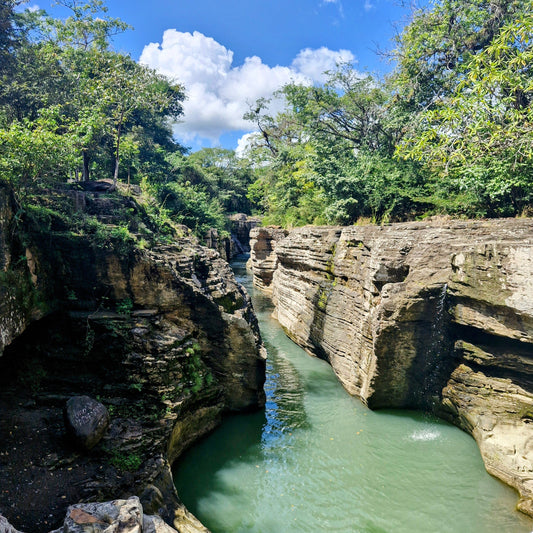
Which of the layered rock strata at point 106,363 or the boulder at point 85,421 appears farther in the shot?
the boulder at point 85,421

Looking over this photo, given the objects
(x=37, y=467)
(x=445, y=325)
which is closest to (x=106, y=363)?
(x=37, y=467)

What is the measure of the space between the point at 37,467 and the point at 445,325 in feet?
30.0

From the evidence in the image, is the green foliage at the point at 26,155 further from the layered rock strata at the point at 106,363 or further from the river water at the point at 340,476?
the river water at the point at 340,476

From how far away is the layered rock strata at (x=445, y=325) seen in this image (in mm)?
6789

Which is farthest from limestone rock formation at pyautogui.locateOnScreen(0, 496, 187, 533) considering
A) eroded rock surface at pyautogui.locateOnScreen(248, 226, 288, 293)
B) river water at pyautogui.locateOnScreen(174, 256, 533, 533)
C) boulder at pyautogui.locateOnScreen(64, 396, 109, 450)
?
eroded rock surface at pyautogui.locateOnScreen(248, 226, 288, 293)

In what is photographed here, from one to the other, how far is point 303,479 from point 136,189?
542 inches

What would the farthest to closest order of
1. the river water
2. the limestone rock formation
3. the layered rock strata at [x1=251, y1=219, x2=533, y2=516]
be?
the layered rock strata at [x1=251, y1=219, x2=533, y2=516] → the river water → the limestone rock formation

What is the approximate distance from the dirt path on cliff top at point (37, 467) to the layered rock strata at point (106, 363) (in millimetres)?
16

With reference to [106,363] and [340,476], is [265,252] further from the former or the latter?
[340,476]

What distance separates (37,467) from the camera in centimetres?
512

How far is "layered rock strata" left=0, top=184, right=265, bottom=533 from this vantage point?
17.1 feet

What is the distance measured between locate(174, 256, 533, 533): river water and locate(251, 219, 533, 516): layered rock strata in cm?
59

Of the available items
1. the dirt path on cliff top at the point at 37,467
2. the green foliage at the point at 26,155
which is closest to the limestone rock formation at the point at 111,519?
the dirt path on cliff top at the point at 37,467

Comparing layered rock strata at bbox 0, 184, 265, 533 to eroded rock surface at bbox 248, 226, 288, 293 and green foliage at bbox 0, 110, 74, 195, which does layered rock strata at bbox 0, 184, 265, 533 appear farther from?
eroded rock surface at bbox 248, 226, 288, 293
